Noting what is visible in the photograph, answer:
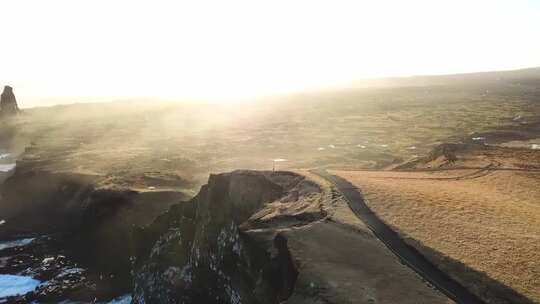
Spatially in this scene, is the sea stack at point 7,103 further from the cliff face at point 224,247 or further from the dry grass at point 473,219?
the dry grass at point 473,219

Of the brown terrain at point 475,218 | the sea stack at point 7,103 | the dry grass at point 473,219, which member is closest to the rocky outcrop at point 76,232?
the brown terrain at point 475,218

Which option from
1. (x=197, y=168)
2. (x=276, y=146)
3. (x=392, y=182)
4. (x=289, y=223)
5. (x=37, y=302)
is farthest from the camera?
(x=276, y=146)

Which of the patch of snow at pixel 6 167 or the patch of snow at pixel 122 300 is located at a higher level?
the patch of snow at pixel 6 167

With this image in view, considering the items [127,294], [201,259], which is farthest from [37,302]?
[201,259]

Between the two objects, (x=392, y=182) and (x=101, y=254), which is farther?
(x=101, y=254)

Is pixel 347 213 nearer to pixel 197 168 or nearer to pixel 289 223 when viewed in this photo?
pixel 289 223
